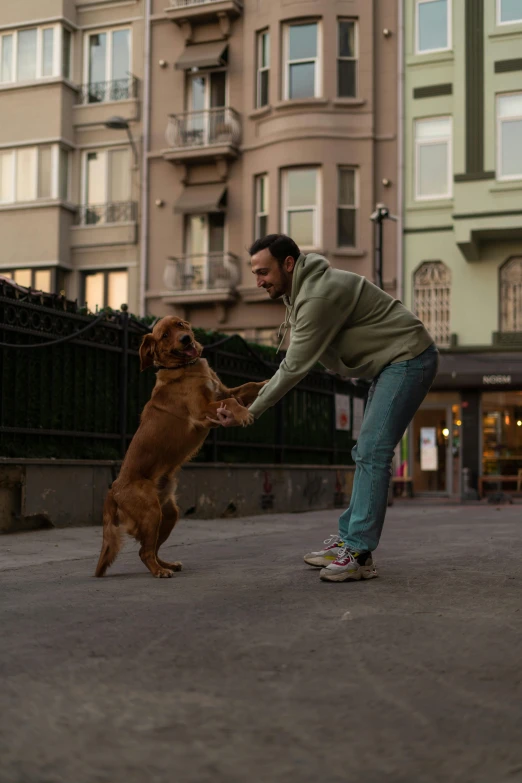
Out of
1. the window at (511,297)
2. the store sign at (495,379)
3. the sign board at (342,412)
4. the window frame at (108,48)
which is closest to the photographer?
the sign board at (342,412)

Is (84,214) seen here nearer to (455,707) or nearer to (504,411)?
(504,411)

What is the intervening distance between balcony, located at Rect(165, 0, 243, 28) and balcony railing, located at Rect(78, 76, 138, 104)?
2192 mm

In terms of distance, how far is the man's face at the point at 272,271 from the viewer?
5.27 m

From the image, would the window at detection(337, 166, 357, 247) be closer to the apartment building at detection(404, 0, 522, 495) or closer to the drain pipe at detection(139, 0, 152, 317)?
the apartment building at detection(404, 0, 522, 495)

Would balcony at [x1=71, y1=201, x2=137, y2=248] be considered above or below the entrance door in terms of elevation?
above

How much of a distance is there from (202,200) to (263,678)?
82.2 feet

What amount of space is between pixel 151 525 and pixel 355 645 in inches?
85.7

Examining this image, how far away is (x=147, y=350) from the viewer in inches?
232

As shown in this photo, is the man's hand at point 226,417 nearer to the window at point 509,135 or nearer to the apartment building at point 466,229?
the apartment building at point 466,229

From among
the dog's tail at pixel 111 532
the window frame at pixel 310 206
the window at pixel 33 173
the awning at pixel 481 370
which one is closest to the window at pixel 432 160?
the window frame at pixel 310 206

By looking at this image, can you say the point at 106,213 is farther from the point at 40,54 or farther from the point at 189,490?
the point at 189,490

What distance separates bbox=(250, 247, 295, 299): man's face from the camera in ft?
17.3

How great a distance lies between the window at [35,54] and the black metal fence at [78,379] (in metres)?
18.4

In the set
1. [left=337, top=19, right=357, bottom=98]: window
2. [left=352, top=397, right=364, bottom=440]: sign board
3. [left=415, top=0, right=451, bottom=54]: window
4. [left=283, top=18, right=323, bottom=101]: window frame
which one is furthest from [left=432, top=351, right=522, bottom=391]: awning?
[left=352, top=397, right=364, bottom=440]: sign board
